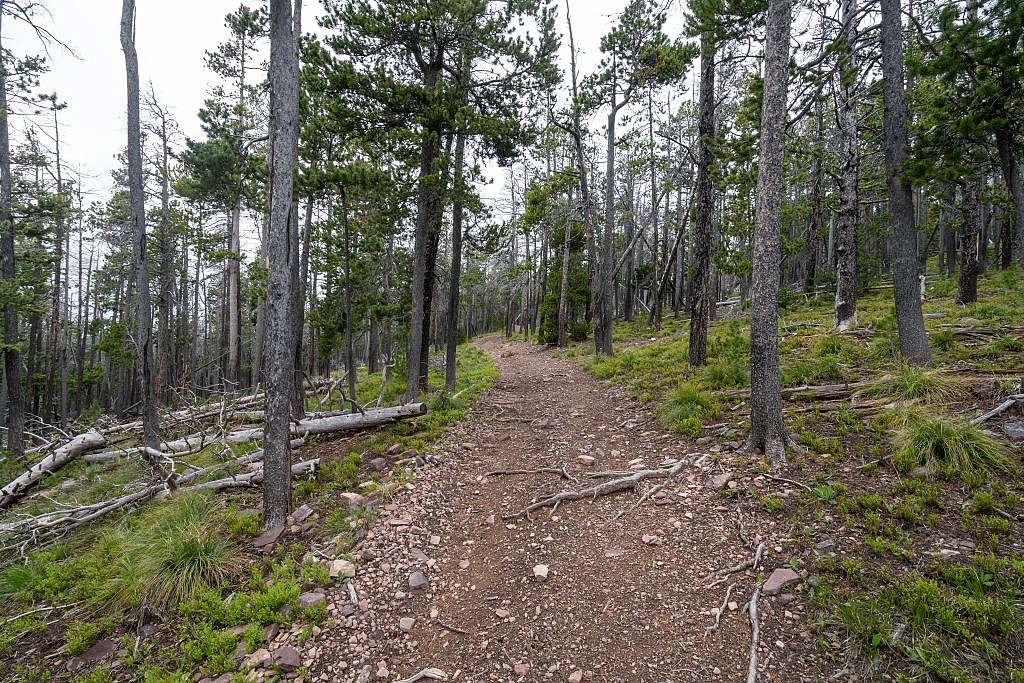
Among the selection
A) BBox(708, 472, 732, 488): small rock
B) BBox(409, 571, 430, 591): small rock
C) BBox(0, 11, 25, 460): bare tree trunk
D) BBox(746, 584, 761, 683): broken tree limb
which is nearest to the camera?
BBox(746, 584, 761, 683): broken tree limb

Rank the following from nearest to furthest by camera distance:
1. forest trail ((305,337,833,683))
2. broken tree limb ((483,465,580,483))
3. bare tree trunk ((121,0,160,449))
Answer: forest trail ((305,337,833,683)), broken tree limb ((483,465,580,483)), bare tree trunk ((121,0,160,449))

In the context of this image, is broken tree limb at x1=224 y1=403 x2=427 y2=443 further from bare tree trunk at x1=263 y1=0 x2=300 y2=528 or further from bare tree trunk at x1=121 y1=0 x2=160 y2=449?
bare tree trunk at x1=263 y1=0 x2=300 y2=528

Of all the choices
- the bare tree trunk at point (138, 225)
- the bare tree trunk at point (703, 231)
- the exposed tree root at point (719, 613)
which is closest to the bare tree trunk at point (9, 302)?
the bare tree trunk at point (138, 225)

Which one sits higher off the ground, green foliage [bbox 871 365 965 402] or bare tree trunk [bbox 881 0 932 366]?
bare tree trunk [bbox 881 0 932 366]

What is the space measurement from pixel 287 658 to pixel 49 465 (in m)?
8.41

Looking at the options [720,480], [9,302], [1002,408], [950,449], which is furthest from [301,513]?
[9,302]

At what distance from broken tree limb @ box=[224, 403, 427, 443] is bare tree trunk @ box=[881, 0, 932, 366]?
26.8ft

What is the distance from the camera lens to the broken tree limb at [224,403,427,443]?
24.5ft

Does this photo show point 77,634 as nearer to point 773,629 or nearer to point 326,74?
point 773,629

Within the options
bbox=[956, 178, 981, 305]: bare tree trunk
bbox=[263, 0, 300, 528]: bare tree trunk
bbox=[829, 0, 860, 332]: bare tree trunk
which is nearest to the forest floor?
bbox=[263, 0, 300, 528]: bare tree trunk

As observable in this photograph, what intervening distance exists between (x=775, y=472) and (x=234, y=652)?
17.9ft

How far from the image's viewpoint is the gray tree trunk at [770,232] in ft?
15.5

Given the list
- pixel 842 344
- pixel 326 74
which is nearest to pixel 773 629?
Result: pixel 842 344

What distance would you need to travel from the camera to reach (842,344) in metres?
8.05
